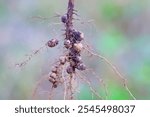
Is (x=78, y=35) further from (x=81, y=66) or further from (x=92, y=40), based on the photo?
(x=92, y=40)

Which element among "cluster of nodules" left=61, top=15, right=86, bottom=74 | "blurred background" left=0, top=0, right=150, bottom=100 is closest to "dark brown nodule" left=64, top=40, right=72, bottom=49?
"cluster of nodules" left=61, top=15, right=86, bottom=74

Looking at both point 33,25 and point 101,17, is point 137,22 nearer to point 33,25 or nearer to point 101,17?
point 101,17

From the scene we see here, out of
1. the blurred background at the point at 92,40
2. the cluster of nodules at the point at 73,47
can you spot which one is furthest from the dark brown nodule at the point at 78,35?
the blurred background at the point at 92,40

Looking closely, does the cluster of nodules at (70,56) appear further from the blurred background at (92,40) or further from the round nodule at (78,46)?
the blurred background at (92,40)

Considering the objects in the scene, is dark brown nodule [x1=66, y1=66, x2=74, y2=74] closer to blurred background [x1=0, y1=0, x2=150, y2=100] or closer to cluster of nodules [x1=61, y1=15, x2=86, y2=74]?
cluster of nodules [x1=61, y1=15, x2=86, y2=74]

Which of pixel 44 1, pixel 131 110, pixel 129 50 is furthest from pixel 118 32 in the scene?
pixel 131 110

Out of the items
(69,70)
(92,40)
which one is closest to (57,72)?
(69,70)
